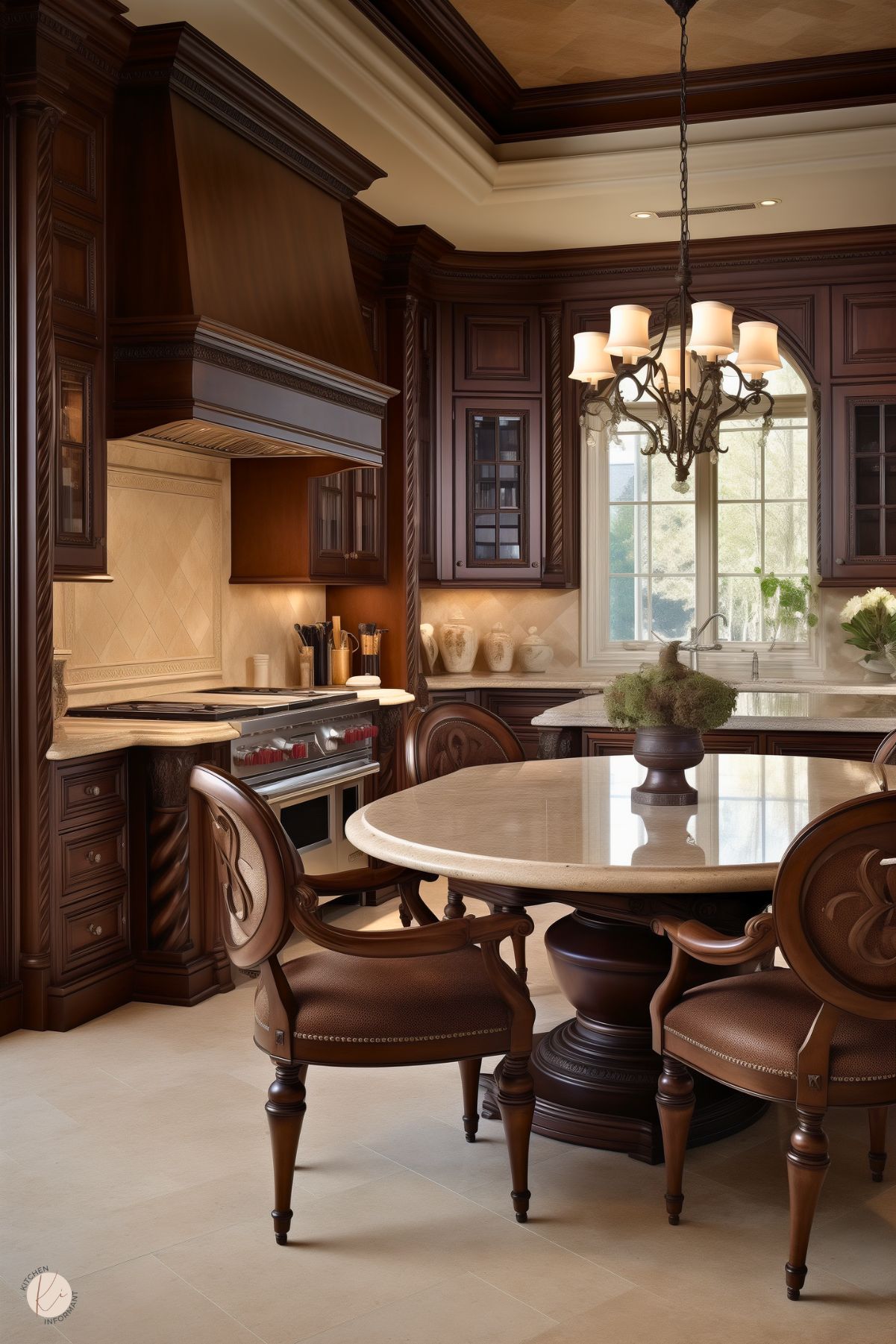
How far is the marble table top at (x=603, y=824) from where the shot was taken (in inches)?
95.5

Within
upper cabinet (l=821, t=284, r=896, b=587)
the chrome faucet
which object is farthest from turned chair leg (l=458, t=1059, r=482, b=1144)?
upper cabinet (l=821, t=284, r=896, b=587)

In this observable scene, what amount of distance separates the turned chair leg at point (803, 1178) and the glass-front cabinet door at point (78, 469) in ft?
8.62

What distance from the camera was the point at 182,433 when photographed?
175 inches

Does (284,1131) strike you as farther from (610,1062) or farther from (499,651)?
(499,651)

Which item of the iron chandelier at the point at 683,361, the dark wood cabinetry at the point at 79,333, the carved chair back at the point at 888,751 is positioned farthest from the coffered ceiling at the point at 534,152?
the carved chair back at the point at 888,751

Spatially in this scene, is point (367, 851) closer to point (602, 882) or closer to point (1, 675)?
point (602, 882)

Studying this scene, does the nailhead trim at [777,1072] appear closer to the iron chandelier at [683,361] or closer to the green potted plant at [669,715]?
the green potted plant at [669,715]

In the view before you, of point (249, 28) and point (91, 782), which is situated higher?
point (249, 28)

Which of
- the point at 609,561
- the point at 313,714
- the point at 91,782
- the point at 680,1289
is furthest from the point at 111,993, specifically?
the point at 609,561

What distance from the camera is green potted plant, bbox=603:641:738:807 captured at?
3.06 m

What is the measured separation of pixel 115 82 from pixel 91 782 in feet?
7.36

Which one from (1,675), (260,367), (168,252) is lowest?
(1,675)

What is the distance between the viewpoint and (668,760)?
10.2ft

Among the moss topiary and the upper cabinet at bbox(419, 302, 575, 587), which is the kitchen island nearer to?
the moss topiary
